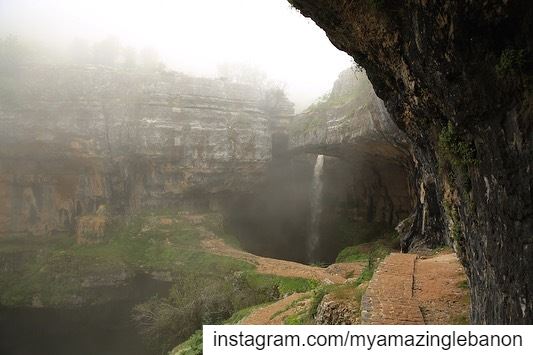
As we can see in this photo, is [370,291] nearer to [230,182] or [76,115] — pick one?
[230,182]

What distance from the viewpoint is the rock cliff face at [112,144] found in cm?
2802

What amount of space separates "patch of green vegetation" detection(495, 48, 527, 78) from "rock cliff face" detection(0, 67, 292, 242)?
2661cm

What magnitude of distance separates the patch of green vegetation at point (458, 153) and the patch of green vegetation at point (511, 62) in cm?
135

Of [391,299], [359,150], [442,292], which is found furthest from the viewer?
[359,150]

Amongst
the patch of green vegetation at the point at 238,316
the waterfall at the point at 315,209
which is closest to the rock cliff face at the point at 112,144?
the waterfall at the point at 315,209

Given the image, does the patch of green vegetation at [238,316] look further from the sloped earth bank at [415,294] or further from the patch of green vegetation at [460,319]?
the patch of green vegetation at [460,319]

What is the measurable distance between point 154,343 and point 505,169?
55.3 ft

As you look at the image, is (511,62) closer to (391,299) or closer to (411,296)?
(391,299)

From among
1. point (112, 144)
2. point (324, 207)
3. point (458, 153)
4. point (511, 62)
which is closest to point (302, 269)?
point (324, 207)

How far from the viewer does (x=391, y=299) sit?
25.8ft

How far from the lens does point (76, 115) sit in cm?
2814

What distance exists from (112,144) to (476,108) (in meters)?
27.6

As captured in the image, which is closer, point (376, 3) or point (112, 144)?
point (376, 3)

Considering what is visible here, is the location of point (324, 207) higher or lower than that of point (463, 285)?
higher
